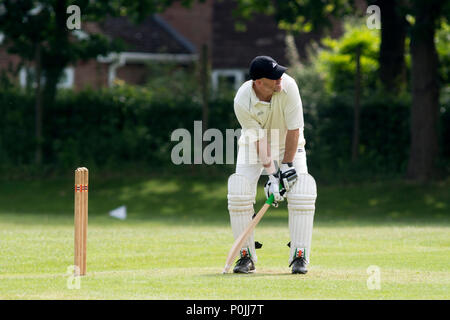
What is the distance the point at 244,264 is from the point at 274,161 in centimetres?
96

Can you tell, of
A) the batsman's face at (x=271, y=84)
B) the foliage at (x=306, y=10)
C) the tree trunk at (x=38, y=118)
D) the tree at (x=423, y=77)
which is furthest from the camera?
the foliage at (x=306, y=10)

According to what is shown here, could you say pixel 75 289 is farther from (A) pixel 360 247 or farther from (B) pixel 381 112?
(B) pixel 381 112

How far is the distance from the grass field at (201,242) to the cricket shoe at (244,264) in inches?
9.4

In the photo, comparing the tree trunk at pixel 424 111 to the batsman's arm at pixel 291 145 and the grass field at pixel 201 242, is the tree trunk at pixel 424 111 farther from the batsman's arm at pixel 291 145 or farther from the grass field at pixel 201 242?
the batsman's arm at pixel 291 145

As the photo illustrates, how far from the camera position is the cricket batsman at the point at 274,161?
845cm

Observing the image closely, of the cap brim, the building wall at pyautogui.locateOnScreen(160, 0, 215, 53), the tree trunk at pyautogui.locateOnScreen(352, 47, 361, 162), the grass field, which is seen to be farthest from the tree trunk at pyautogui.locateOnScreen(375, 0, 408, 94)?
the building wall at pyautogui.locateOnScreen(160, 0, 215, 53)

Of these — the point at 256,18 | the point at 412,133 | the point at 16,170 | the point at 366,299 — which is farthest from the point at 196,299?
the point at 256,18

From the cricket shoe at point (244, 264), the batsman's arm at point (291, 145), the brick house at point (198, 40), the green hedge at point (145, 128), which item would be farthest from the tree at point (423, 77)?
the brick house at point (198, 40)

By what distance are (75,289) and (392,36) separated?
15.6m

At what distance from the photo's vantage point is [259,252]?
11.0m

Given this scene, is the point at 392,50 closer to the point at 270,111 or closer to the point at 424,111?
the point at 424,111

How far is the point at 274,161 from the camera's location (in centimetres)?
873

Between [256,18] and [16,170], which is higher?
[256,18]

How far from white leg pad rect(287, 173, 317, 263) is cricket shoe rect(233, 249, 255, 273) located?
1.28 feet
